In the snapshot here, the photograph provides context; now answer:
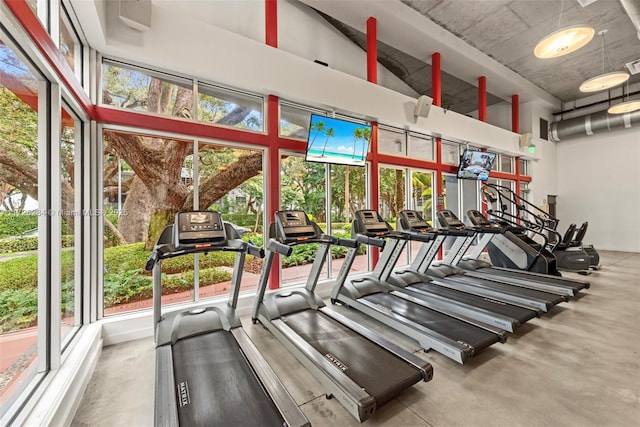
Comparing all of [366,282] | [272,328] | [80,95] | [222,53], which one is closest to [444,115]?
[366,282]

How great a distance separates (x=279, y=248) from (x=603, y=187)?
1215 centimetres

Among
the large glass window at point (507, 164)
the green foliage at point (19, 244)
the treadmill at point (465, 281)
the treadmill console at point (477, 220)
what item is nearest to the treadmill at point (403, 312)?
the treadmill at point (465, 281)

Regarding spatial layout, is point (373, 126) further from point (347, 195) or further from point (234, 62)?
point (234, 62)

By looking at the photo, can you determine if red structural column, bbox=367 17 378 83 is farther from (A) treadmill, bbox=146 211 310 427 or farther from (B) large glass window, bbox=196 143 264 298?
(A) treadmill, bbox=146 211 310 427

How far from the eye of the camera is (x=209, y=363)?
231cm

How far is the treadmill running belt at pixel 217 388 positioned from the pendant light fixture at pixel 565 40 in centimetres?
558

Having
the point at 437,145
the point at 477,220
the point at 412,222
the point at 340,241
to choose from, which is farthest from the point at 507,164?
the point at 340,241

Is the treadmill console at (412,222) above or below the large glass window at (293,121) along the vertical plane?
below

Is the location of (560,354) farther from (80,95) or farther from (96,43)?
(96,43)

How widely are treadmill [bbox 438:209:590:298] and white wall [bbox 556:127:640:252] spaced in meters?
6.23

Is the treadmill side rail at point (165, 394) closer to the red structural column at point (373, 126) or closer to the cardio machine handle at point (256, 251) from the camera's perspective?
the cardio machine handle at point (256, 251)

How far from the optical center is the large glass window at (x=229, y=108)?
4078 millimetres

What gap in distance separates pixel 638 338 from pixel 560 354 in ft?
3.88

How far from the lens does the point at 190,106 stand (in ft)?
12.9
